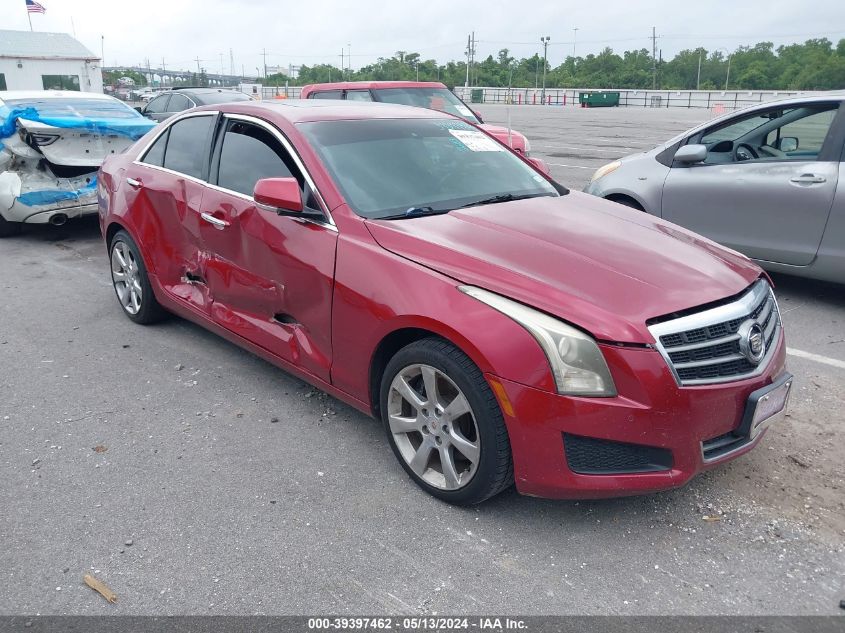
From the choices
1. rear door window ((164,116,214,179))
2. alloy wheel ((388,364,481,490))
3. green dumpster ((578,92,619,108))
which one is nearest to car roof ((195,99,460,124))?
rear door window ((164,116,214,179))

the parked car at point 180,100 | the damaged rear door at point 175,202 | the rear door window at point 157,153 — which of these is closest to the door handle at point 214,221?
the damaged rear door at point 175,202

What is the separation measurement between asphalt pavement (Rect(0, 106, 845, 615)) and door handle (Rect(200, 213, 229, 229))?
97cm

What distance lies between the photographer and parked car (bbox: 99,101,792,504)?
2721 millimetres

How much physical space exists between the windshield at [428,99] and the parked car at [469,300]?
284 inches

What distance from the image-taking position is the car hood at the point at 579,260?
110 inches

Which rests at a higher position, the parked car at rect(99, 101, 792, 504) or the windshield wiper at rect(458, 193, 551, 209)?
the windshield wiper at rect(458, 193, 551, 209)

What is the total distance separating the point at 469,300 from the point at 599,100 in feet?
193

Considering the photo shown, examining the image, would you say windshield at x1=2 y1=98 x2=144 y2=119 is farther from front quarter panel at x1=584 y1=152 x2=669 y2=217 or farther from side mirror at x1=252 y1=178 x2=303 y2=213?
front quarter panel at x1=584 y1=152 x2=669 y2=217

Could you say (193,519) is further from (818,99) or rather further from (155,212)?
(818,99)

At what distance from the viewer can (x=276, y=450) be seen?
12.1 ft

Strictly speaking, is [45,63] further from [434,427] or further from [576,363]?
[576,363]

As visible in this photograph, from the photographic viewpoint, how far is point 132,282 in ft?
17.8

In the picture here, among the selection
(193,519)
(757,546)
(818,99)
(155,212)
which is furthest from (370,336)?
(818,99)

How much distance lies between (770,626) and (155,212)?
14.0 ft
